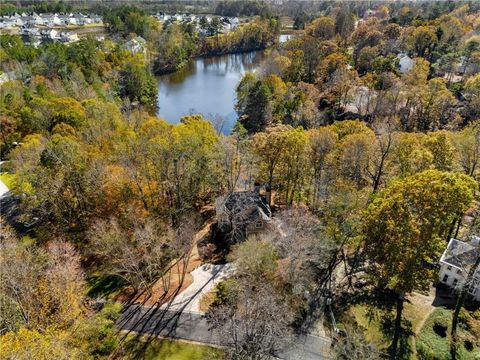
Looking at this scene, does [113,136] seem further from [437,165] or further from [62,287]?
[437,165]

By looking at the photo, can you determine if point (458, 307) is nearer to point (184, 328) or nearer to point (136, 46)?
point (184, 328)

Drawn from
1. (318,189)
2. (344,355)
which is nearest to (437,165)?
(318,189)

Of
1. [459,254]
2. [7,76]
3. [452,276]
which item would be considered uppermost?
[7,76]

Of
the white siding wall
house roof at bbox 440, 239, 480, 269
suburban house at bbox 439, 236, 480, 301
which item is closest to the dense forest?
house roof at bbox 440, 239, 480, 269

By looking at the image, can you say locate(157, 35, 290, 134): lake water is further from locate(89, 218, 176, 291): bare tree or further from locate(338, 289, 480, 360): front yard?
locate(338, 289, 480, 360): front yard

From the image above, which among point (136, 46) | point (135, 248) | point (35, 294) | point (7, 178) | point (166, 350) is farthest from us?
point (136, 46)

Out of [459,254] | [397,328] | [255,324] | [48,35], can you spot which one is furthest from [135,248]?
[48,35]

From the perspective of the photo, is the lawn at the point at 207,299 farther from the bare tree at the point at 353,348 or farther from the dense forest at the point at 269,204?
the bare tree at the point at 353,348
